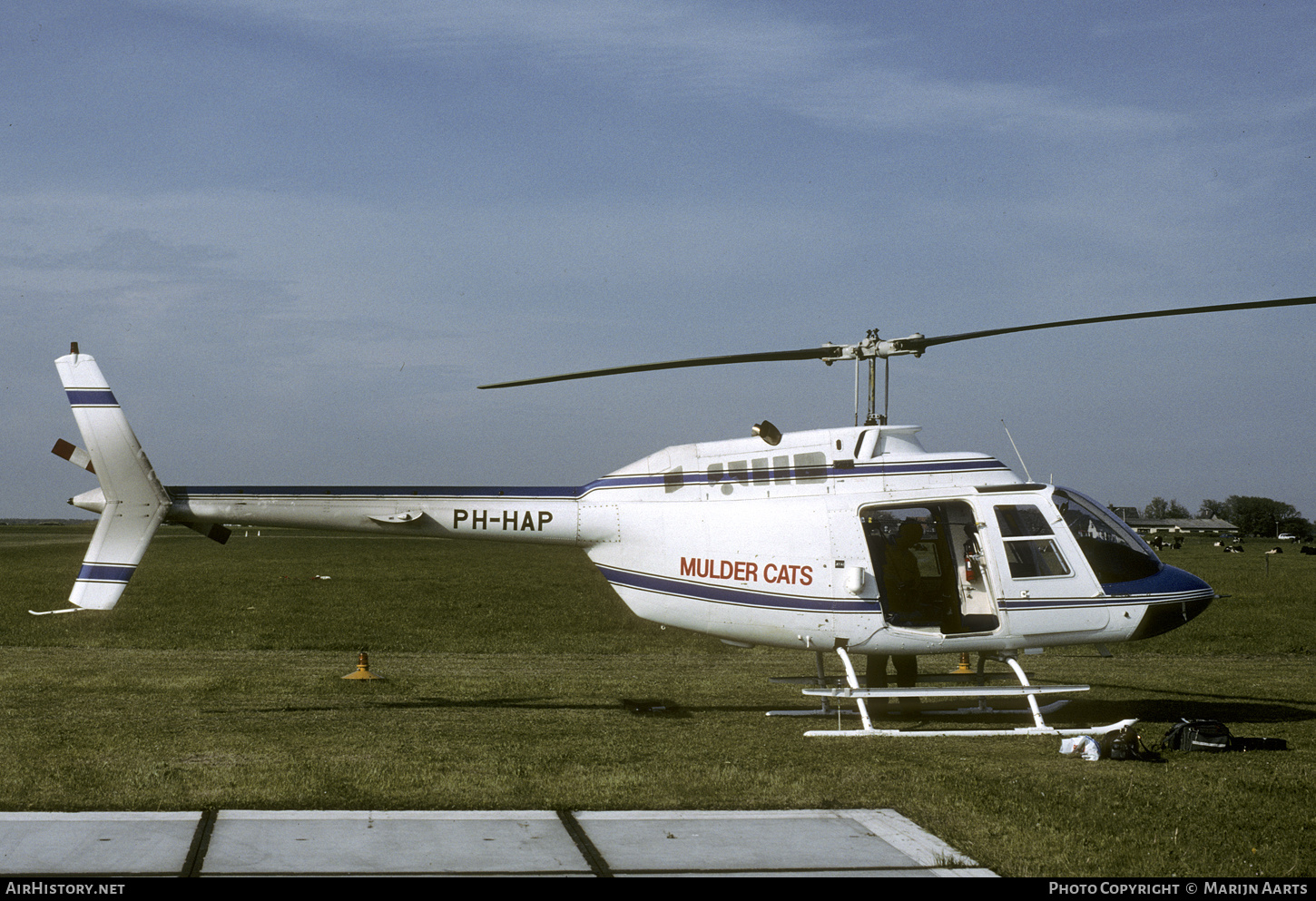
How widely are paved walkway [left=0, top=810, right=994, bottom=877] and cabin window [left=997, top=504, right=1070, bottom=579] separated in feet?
17.0

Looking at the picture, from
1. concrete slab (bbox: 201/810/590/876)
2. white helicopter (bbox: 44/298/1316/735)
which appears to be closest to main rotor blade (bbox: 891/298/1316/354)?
white helicopter (bbox: 44/298/1316/735)

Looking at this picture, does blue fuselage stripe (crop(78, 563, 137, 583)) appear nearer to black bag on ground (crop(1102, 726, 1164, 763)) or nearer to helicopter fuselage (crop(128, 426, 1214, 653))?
helicopter fuselage (crop(128, 426, 1214, 653))

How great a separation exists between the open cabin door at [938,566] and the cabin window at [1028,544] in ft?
1.08

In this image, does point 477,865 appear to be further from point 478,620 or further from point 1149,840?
point 478,620

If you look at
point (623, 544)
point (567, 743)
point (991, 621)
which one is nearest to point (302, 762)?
point (567, 743)

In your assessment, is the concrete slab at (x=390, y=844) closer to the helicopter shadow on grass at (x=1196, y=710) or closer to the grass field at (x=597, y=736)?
the grass field at (x=597, y=736)

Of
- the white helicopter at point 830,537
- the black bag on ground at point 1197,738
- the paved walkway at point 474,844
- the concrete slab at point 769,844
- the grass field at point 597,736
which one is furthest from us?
the white helicopter at point 830,537

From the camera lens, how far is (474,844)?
283 inches

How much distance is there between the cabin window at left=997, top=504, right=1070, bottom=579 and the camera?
12.6 meters

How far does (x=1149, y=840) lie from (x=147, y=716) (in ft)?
32.0

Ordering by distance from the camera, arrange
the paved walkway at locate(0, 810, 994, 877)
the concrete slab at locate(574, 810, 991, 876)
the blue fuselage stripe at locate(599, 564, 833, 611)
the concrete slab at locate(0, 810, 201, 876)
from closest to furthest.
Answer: the concrete slab at locate(0, 810, 201, 876) → the paved walkway at locate(0, 810, 994, 877) → the concrete slab at locate(574, 810, 991, 876) → the blue fuselage stripe at locate(599, 564, 833, 611)

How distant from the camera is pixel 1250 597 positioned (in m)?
32.9

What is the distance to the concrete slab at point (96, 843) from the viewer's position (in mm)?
6434

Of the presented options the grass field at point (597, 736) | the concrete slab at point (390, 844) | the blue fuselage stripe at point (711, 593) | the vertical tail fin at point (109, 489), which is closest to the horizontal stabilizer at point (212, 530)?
the vertical tail fin at point (109, 489)
